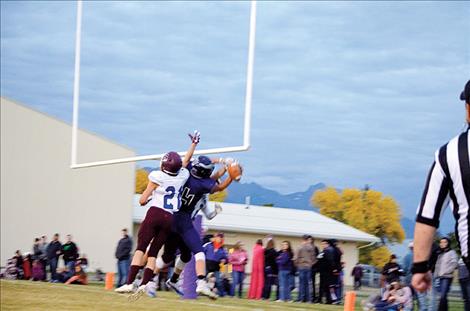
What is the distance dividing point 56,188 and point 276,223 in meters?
12.1

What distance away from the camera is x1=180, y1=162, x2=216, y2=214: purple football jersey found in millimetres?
9477

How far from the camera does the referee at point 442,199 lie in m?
→ 4.30

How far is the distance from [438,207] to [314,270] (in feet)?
45.5

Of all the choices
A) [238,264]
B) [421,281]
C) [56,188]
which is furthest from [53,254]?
[421,281]

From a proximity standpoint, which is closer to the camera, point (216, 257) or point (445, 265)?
point (445, 265)

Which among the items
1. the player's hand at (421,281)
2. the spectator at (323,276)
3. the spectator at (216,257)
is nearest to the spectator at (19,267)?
the spectator at (216,257)

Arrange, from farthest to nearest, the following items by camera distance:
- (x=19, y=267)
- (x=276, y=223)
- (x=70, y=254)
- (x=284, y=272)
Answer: (x=276, y=223) < (x=19, y=267) < (x=70, y=254) < (x=284, y=272)

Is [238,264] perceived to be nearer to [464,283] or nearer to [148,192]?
[464,283]

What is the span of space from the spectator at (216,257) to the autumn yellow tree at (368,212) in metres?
36.8

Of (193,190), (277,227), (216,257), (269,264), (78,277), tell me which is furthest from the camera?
(277,227)

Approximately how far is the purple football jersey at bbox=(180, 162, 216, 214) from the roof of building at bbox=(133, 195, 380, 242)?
2705 centimetres

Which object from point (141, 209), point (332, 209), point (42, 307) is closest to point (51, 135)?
point (141, 209)

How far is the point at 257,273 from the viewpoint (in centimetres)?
1927

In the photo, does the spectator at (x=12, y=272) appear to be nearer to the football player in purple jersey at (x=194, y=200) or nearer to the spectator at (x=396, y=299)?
the spectator at (x=396, y=299)
